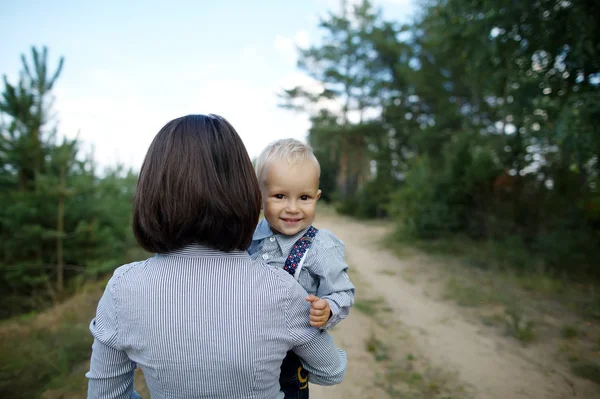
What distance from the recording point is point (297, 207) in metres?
1.52

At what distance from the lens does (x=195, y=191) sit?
1.02 metres

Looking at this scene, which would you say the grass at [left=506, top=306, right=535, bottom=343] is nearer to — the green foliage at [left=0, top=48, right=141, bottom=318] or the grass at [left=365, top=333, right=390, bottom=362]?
the grass at [left=365, top=333, right=390, bottom=362]

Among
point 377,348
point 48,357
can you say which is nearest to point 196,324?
point 48,357

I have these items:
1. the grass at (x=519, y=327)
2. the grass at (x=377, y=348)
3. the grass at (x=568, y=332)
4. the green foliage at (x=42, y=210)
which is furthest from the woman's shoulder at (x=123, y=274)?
the green foliage at (x=42, y=210)

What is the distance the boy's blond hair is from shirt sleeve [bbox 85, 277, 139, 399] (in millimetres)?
773

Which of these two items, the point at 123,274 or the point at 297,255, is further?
the point at 297,255

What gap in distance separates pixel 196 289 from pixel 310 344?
1.47 feet

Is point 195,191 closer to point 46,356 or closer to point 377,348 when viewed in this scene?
point 46,356

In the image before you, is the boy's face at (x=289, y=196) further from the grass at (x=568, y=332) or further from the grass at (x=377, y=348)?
the grass at (x=568, y=332)

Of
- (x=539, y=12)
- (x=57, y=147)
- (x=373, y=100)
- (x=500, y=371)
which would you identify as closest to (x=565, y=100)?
(x=539, y=12)

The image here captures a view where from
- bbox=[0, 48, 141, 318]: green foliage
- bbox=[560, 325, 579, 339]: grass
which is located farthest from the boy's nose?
bbox=[0, 48, 141, 318]: green foliage

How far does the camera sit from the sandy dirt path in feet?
11.2

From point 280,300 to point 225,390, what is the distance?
0.30 metres

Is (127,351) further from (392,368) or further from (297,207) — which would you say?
(392,368)
